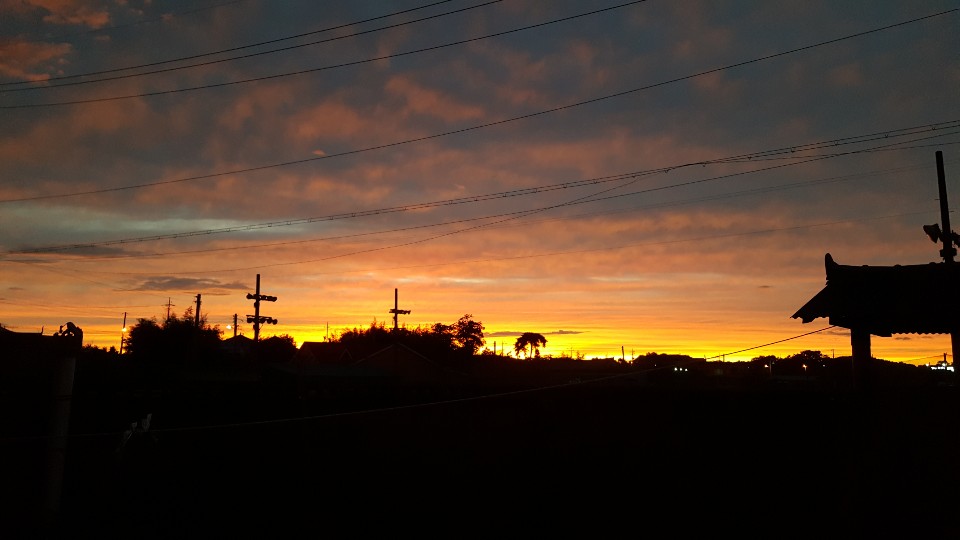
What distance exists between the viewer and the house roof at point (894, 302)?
1059cm

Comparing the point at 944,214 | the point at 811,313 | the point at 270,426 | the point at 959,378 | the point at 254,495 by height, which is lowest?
the point at 254,495

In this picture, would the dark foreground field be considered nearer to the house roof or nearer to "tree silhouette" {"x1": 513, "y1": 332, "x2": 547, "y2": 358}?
the house roof

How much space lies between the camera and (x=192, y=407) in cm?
1748

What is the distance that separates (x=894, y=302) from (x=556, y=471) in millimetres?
5824

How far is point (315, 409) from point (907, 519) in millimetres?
12538

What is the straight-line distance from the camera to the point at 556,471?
→ 984cm

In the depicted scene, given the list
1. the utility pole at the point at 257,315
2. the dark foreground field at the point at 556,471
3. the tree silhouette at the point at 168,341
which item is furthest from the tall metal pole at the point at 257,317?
the dark foreground field at the point at 556,471

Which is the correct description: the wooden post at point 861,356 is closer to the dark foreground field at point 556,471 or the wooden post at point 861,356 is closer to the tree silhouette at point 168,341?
the dark foreground field at point 556,471

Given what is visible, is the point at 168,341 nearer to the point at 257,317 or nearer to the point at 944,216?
the point at 257,317

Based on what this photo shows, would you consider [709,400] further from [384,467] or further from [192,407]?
[192,407]

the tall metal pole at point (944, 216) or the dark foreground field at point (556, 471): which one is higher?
the tall metal pole at point (944, 216)

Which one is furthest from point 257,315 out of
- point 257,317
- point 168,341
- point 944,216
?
point 944,216

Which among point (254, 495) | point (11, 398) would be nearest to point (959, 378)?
point (254, 495)

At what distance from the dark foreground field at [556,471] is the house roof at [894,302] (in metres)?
2.17
